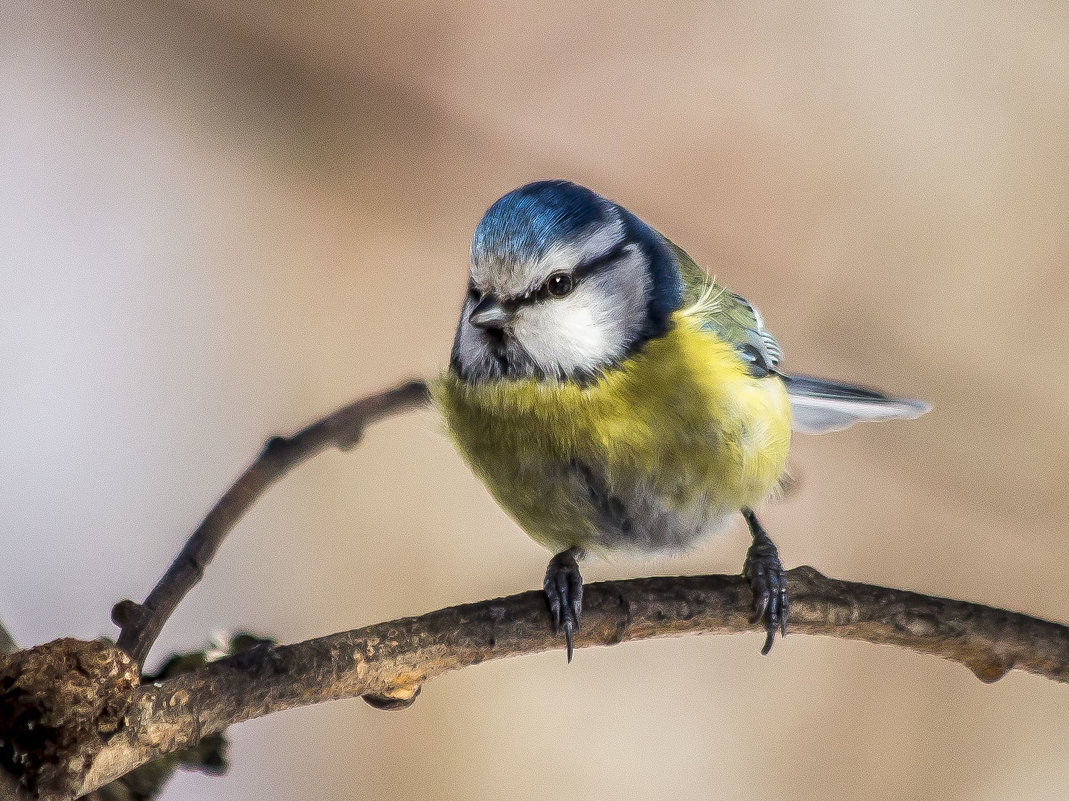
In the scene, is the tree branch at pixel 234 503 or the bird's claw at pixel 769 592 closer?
the tree branch at pixel 234 503

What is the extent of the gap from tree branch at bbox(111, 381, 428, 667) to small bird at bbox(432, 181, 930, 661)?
0.33ft

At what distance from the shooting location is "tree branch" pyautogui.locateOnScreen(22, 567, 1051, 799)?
1.86 ft

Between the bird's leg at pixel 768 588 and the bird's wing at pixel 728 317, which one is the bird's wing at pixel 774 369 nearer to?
the bird's wing at pixel 728 317

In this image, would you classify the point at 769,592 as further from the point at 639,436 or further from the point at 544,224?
the point at 544,224

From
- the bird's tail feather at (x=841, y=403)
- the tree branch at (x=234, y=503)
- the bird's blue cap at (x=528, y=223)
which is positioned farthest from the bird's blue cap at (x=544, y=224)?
the bird's tail feather at (x=841, y=403)

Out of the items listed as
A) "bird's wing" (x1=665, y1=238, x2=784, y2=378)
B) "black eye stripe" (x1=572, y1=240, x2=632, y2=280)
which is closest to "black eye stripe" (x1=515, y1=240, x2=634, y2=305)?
"black eye stripe" (x1=572, y1=240, x2=632, y2=280)

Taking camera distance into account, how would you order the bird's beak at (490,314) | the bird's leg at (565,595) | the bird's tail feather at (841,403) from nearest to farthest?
1. the bird's leg at (565,595)
2. the bird's beak at (490,314)
3. the bird's tail feather at (841,403)

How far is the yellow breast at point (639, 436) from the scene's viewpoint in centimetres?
99

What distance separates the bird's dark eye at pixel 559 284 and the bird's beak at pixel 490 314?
44 millimetres

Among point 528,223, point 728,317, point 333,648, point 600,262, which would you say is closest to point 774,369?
point 728,317

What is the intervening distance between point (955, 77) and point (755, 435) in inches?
41.6

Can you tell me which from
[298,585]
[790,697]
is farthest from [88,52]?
[790,697]

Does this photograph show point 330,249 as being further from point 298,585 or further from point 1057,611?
point 1057,611

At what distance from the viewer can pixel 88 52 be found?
1668 millimetres
